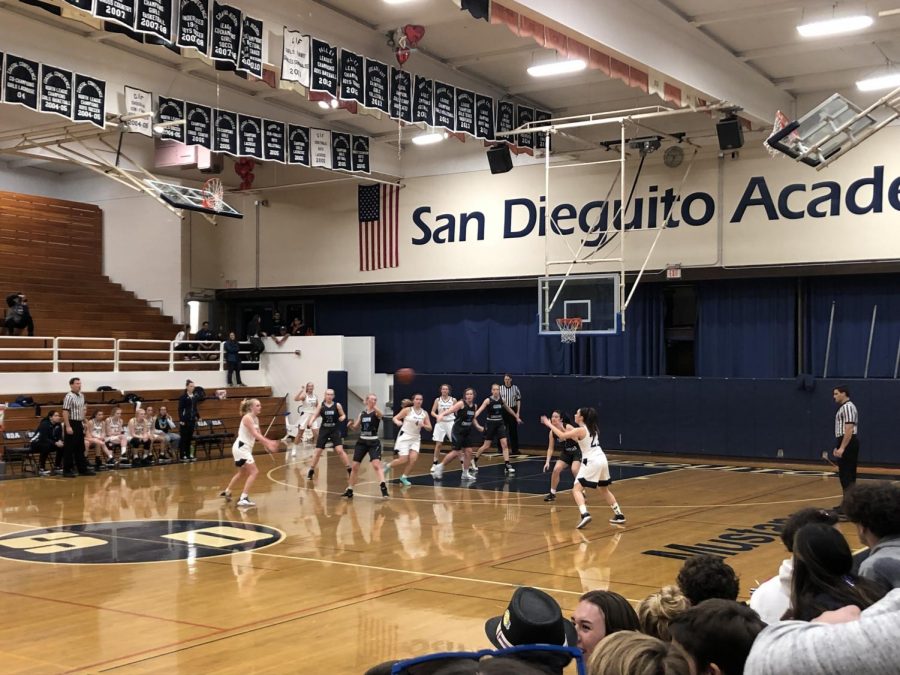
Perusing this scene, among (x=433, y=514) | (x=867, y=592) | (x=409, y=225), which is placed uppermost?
(x=409, y=225)

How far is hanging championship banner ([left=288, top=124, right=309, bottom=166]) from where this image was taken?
69.4 ft

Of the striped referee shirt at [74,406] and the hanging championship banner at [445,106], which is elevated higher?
the hanging championship banner at [445,106]

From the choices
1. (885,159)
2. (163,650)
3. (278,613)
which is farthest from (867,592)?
(885,159)

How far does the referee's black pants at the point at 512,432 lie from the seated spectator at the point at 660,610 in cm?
2033

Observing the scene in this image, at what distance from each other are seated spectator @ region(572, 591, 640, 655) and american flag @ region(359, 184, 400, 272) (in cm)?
2521

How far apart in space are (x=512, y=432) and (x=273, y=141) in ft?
30.1

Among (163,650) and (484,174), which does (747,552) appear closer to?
(163,650)

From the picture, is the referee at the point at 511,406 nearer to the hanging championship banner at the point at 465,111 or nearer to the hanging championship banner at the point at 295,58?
the hanging championship banner at the point at 465,111

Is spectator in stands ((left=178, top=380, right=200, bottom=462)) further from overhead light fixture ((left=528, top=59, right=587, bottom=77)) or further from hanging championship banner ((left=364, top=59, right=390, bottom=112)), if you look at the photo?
overhead light fixture ((left=528, top=59, right=587, bottom=77))

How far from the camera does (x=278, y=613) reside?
8750mm

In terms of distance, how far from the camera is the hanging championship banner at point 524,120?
74.4ft

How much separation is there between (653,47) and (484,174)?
1086 cm

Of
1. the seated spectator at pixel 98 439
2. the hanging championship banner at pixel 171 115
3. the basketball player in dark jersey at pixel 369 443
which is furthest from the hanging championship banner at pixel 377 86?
the seated spectator at pixel 98 439

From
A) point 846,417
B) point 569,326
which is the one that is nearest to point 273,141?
point 569,326
